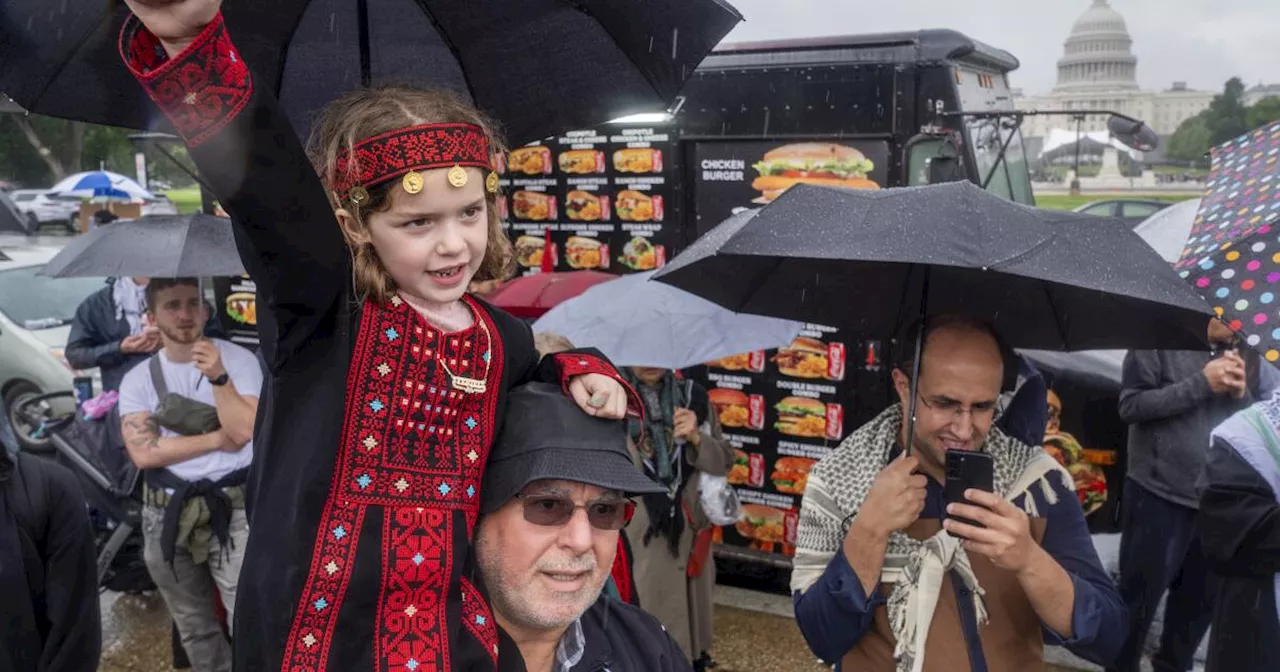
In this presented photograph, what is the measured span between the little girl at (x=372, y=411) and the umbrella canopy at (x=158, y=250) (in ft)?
10.6

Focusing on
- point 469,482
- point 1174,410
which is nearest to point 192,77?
point 469,482

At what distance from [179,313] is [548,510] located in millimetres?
3198

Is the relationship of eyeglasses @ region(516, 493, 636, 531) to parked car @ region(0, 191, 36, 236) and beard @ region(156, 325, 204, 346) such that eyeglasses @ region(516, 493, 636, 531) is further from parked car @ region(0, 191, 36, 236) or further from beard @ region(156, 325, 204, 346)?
parked car @ region(0, 191, 36, 236)

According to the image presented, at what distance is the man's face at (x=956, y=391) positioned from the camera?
262cm

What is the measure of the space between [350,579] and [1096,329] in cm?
215

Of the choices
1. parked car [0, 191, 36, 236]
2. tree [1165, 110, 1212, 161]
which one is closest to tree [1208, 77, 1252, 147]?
tree [1165, 110, 1212, 161]

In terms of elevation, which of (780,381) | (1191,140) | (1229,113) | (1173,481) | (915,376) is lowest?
(1173,481)

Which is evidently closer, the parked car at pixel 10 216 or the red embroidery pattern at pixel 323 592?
the red embroidery pattern at pixel 323 592

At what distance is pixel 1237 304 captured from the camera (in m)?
2.32

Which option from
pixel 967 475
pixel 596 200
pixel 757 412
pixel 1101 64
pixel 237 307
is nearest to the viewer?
pixel 967 475

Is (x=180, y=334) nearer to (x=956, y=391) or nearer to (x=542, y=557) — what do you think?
(x=542, y=557)

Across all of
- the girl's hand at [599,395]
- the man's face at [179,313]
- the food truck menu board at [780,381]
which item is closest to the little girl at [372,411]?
the girl's hand at [599,395]

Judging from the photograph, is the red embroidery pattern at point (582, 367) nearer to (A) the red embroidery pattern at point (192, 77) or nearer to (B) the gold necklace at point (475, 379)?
(B) the gold necklace at point (475, 379)

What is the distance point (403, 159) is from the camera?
1738mm
